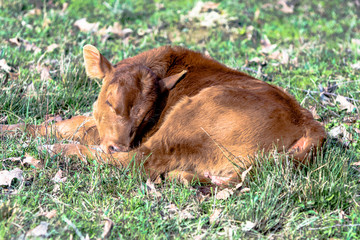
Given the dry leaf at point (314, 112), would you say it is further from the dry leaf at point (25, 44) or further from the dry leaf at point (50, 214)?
the dry leaf at point (25, 44)

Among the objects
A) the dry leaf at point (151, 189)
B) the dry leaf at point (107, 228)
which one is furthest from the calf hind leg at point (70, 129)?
the dry leaf at point (107, 228)

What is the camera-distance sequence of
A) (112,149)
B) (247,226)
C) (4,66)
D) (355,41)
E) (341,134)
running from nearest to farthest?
(247,226), (112,149), (341,134), (4,66), (355,41)

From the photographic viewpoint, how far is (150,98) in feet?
12.8

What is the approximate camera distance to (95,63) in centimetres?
417

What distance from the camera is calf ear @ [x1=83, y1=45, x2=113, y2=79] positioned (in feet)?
13.1

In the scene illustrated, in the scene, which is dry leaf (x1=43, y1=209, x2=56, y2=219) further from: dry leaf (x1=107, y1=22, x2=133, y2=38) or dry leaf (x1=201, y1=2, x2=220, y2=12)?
dry leaf (x1=201, y1=2, x2=220, y2=12)

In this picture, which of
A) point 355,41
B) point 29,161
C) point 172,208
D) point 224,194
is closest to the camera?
point 172,208

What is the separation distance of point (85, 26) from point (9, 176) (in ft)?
13.2

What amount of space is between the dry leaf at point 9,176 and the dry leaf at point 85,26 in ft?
12.7

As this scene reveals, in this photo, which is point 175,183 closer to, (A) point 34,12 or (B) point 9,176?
(B) point 9,176

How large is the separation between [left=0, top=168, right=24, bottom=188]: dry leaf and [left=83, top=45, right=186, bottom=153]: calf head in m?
0.73

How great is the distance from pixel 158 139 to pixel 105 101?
58cm

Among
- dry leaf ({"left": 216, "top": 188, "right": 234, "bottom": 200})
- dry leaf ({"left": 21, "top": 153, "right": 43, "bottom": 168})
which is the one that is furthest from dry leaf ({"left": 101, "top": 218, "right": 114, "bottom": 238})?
dry leaf ({"left": 21, "top": 153, "right": 43, "bottom": 168})

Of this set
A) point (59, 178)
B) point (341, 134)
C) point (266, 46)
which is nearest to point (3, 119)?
point (59, 178)
